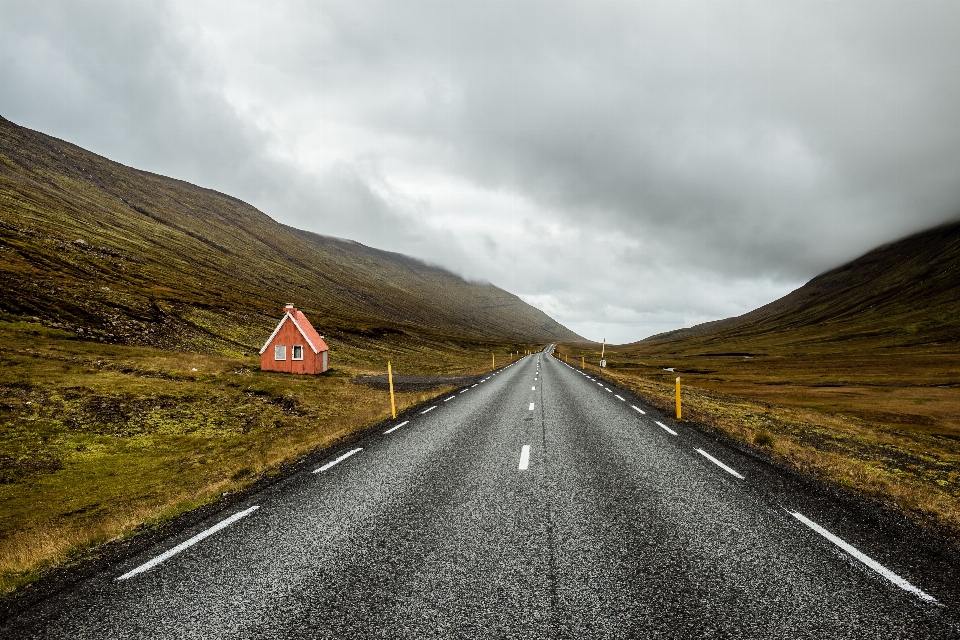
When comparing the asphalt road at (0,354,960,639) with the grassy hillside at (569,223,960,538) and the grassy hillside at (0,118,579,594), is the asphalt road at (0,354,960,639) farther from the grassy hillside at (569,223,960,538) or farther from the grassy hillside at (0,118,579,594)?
the grassy hillside at (569,223,960,538)

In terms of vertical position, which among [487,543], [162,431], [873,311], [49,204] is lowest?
[162,431]

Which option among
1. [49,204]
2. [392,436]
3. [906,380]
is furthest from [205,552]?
[49,204]

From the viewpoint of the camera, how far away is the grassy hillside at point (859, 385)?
1176cm

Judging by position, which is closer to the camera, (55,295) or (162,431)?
(162,431)

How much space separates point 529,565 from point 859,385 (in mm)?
73484

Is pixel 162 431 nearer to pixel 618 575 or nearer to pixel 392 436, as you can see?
pixel 392 436

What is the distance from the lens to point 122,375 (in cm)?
2741

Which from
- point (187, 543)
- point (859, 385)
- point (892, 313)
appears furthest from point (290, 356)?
point (892, 313)

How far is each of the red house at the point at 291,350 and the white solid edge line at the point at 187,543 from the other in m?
40.0

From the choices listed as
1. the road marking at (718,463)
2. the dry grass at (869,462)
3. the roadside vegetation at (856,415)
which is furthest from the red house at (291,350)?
the road marking at (718,463)

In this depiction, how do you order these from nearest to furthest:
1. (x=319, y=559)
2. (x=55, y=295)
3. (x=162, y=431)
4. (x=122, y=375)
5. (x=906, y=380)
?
(x=319, y=559) < (x=162, y=431) < (x=122, y=375) < (x=55, y=295) < (x=906, y=380)

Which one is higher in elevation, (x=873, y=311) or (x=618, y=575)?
(x=873, y=311)

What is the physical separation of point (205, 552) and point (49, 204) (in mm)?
171331

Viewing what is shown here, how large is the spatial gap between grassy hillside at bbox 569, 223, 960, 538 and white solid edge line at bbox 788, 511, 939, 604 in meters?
2.24
